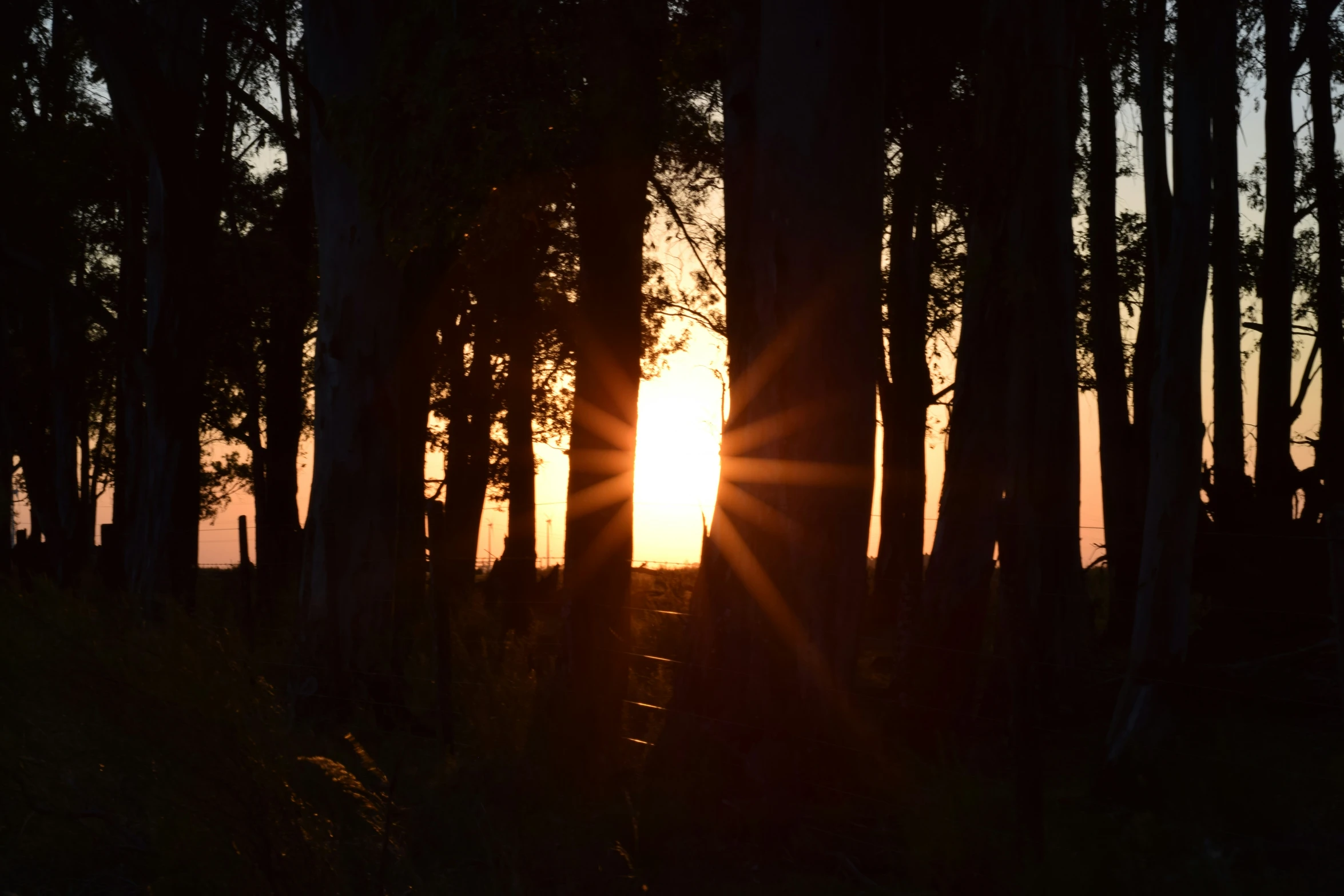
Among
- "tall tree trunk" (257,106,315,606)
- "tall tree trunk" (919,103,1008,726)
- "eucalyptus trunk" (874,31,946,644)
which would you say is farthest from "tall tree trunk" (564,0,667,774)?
"tall tree trunk" (257,106,315,606)

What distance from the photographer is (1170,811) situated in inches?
316

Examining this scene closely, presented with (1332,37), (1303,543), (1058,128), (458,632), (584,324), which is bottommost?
(458,632)

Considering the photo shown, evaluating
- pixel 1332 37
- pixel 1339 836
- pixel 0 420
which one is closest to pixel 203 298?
pixel 0 420

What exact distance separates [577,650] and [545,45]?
4560mm

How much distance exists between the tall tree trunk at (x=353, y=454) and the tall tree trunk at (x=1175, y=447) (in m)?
5.96

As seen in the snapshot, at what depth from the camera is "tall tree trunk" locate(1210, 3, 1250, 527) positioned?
10.8 metres

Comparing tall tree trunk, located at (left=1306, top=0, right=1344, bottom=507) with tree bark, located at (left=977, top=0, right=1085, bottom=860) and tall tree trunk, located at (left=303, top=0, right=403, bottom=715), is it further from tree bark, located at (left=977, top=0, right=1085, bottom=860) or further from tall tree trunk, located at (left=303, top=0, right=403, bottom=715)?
tall tree trunk, located at (left=303, top=0, right=403, bottom=715)

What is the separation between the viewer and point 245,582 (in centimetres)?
1510

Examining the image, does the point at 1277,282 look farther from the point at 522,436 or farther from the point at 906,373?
the point at 522,436

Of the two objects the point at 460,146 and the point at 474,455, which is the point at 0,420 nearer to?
the point at 474,455

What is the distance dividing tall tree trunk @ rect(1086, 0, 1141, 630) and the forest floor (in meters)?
6.47

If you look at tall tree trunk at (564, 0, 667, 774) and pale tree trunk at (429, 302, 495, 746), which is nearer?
tall tree trunk at (564, 0, 667, 774)

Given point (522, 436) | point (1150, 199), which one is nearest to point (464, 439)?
point (522, 436)

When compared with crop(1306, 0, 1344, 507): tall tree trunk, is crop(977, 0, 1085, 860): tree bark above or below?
below
